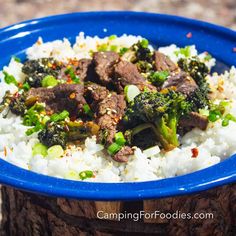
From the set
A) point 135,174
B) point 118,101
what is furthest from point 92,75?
point 135,174

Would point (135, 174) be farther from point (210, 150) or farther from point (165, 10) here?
point (165, 10)

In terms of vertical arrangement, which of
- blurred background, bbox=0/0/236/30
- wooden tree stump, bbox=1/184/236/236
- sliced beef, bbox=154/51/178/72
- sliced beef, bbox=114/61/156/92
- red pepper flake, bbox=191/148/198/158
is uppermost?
blurred background, bbox=0/0/236/30

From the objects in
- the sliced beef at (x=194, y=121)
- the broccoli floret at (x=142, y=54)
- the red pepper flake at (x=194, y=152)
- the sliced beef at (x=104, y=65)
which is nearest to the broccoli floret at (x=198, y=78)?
the sliced beef at (x=194, y=121)

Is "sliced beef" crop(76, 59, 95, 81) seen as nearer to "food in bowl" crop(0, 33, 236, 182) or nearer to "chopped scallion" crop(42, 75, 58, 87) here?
"food in bowl" crop(0, 33, 236, 182)

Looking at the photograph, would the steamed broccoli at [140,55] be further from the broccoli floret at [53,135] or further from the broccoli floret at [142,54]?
the broccoli floret at [53,135]

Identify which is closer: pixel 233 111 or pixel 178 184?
pixel 178 184

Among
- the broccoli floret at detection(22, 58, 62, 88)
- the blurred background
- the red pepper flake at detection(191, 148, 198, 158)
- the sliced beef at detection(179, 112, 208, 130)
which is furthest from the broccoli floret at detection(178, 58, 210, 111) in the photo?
the blurred background

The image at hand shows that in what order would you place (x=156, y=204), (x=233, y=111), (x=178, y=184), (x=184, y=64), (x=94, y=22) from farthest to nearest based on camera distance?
(x=94, y=22) < (x=184, y=64) < (x=233, y=111) < (x=156, y=204) < (x=178, y=184)
